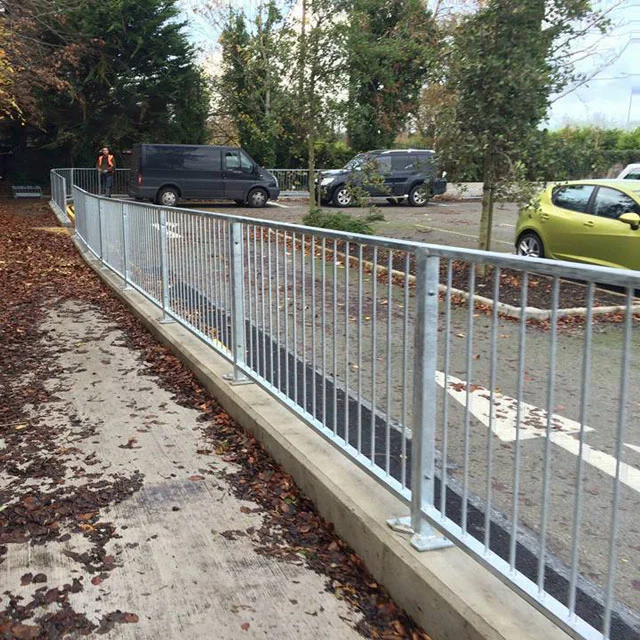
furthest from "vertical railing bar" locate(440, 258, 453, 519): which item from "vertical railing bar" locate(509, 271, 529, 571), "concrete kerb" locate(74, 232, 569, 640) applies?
"vertical railing bar" locate(509, 271, 529, 571)

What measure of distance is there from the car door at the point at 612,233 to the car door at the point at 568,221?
0.43 feet

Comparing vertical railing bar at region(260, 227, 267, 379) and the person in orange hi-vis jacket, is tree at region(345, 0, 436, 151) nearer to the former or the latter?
vertical railing bar at region(260, 227, 267, 379)

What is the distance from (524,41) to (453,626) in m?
8.54

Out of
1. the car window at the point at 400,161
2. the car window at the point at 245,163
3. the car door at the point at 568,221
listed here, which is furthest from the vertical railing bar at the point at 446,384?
the car window at the point at 400,161

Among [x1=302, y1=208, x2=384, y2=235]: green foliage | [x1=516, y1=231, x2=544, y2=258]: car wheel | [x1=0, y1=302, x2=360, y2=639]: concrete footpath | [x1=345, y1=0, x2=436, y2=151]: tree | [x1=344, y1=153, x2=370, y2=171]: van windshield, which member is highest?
[x1=345, y1=0, x2=436, y2=151]: tree

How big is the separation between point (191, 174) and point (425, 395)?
22.6 m

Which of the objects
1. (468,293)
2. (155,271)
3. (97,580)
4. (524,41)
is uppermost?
(524,41)

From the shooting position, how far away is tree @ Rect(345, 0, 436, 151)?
46.3 feet

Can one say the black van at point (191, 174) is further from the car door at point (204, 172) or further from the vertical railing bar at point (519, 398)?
the vertical railing bar at point (519, 398)

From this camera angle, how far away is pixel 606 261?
9.80 metres

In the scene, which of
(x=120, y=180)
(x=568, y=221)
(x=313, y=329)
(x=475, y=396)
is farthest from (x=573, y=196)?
(x=120, y=180)

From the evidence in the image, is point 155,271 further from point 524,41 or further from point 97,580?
point 524,41

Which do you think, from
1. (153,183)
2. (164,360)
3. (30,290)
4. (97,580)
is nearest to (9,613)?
(97,580)

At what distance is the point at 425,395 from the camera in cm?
267
